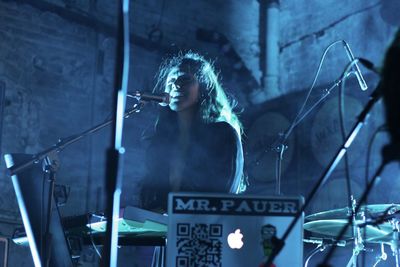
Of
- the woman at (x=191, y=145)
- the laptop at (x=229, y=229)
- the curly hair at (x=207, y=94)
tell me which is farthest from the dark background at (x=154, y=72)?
the laptop at (x=229, y=229)

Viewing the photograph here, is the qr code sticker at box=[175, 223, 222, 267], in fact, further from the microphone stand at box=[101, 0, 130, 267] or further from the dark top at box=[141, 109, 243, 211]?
the dark top at box=[141, 109, 243, 211]

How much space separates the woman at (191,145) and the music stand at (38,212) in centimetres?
51

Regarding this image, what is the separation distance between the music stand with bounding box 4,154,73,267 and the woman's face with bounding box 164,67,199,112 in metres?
0.83

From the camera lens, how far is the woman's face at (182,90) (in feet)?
11.8

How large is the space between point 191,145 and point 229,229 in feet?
3.83

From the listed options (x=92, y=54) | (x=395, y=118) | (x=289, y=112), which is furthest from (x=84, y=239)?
(x=289, y=112)

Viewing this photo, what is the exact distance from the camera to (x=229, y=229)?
2586 mm

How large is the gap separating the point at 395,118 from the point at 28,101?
18.5 ft

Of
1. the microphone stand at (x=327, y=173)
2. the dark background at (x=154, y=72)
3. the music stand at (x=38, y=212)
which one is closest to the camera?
the microphone stand at (x=327, y=173)

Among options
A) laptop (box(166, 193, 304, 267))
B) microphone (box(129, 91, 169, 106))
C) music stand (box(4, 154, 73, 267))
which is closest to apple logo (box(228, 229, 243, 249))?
laptop (box(166, 193, 304, 267))

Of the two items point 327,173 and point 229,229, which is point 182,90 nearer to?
point 229,229

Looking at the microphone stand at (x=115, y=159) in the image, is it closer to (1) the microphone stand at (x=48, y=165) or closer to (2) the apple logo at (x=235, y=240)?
(2) the apple logo at (x=235, y=240)

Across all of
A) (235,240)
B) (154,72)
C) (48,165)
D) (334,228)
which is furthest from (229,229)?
(154,72)

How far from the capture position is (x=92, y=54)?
729 centimetres
